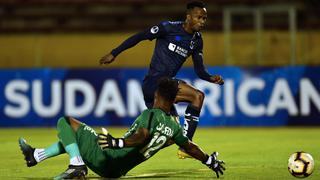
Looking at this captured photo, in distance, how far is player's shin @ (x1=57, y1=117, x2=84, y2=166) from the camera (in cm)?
833

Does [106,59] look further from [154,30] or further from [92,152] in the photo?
[92,152]

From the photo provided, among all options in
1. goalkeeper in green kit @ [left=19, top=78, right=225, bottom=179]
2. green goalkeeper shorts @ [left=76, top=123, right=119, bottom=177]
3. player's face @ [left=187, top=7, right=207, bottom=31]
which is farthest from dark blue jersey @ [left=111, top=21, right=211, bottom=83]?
green goalkeeper shorts @ [left=76, top=123, right=119, bottom=177]

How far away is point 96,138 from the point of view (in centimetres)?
852

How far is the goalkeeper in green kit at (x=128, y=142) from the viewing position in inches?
320

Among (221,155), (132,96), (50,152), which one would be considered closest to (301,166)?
(50,152)

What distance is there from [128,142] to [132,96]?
11559mm

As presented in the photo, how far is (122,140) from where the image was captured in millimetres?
7973

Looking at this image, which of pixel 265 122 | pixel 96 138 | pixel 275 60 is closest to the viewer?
pixel 96 138

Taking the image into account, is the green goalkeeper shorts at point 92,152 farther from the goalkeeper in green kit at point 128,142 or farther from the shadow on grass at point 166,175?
the shadow on grass at point 166,175

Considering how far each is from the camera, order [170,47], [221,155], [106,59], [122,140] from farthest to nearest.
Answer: [221,155]
[170,47]
[106,59]
[122,140]

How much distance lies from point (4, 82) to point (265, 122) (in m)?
6.81

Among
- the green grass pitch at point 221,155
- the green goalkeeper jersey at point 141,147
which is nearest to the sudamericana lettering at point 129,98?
the green grass pitch at point 221,155

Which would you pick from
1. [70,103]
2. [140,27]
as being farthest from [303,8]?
[70,103]

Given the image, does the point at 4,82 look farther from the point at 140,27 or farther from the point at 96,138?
the point at 96,138
